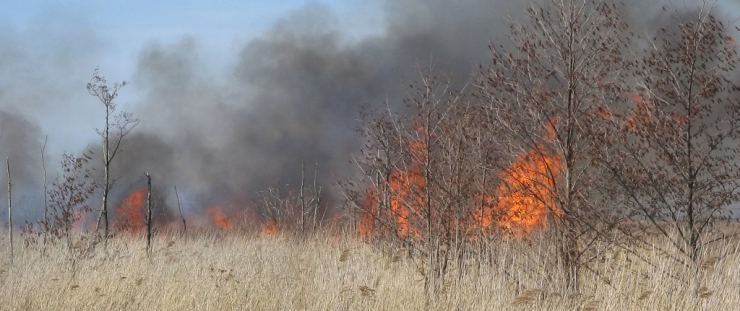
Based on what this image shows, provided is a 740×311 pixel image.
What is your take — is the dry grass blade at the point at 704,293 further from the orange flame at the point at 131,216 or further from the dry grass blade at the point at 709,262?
the orange flame at the point at 131,216

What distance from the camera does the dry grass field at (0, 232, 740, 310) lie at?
7.64 m

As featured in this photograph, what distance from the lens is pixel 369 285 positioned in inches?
353

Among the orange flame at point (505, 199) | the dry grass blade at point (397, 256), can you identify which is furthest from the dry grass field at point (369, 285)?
the orange flame at point (505, 199)

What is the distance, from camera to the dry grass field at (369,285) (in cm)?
764

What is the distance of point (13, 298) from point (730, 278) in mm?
8652

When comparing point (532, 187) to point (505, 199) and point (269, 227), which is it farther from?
point (269, 227)

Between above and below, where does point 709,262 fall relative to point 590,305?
above

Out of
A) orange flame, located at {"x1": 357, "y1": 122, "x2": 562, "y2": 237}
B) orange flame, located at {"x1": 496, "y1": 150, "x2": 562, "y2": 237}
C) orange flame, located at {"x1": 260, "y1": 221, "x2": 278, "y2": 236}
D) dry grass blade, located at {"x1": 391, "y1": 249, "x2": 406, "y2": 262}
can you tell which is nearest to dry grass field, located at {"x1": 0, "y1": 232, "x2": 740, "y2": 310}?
dry grass blade, located at {"x1": 391, "y1": 249, "x2": 406, "y2": 262}

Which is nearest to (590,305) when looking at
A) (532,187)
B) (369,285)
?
(532,187)

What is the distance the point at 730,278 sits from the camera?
26.5 ft

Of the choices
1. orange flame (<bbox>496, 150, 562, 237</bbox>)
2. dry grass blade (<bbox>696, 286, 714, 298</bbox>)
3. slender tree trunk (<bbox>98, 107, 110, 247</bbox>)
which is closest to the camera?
dry grass blade (<bbox>696, 286, 714, 298</bbox>)

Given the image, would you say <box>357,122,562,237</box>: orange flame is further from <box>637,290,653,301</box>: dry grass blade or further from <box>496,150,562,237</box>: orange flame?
<box>637,290,653,301</box>: dry grass blade

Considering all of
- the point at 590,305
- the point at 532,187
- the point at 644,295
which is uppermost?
the point at 532,187

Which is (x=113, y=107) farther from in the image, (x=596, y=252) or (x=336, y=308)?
(x=596, y=252)
